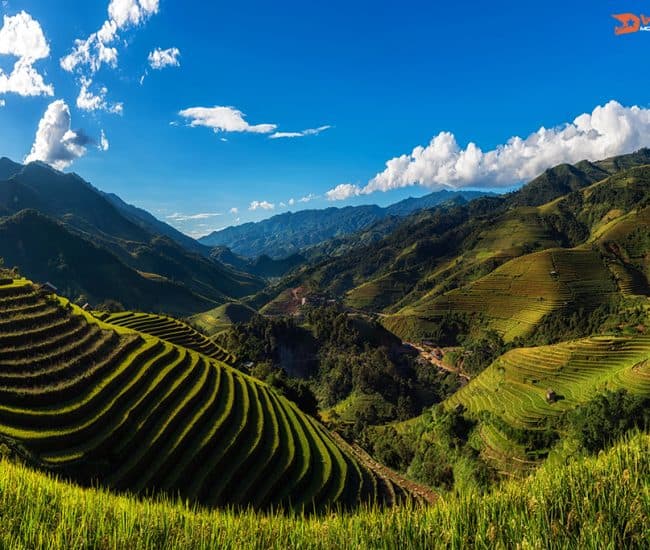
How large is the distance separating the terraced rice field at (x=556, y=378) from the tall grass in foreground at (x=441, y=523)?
58.4 m

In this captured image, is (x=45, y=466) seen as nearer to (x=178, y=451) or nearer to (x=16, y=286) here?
(x=178, y=451)

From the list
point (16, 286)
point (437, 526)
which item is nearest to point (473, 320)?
point (16, 286)

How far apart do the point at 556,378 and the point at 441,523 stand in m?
74.6

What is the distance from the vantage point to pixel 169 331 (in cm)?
7975

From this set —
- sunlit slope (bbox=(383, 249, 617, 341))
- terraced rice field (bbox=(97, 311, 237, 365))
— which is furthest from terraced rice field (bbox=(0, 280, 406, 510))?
sunlit slope (bbox=(383, 249, 617, 341))

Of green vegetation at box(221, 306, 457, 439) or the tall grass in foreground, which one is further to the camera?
green vegetation at box(221, 306, 457, 439)

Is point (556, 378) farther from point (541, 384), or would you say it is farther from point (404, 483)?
point (404, 483)

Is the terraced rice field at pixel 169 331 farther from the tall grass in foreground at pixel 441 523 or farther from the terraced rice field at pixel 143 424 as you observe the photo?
the tall grass in foreground at pixel 441 523

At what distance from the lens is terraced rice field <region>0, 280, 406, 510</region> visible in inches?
1054

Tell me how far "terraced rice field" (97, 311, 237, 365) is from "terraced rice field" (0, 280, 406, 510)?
97.0ft

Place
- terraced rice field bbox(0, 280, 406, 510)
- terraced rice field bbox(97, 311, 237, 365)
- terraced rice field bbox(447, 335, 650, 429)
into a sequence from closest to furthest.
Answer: terraced rice field bbox(0, 280, 406, 510), terraced rice field bbox(447, 335, 650, 429), terraced rice field bbox(97, 311, 237, 365)

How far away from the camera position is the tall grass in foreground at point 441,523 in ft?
10.1

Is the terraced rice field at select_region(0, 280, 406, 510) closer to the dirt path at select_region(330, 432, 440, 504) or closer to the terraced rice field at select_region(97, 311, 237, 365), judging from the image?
the dirt path at select_region(330, 432, 440, 504)

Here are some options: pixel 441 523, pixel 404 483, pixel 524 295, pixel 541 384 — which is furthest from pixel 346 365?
pixel 441 523
